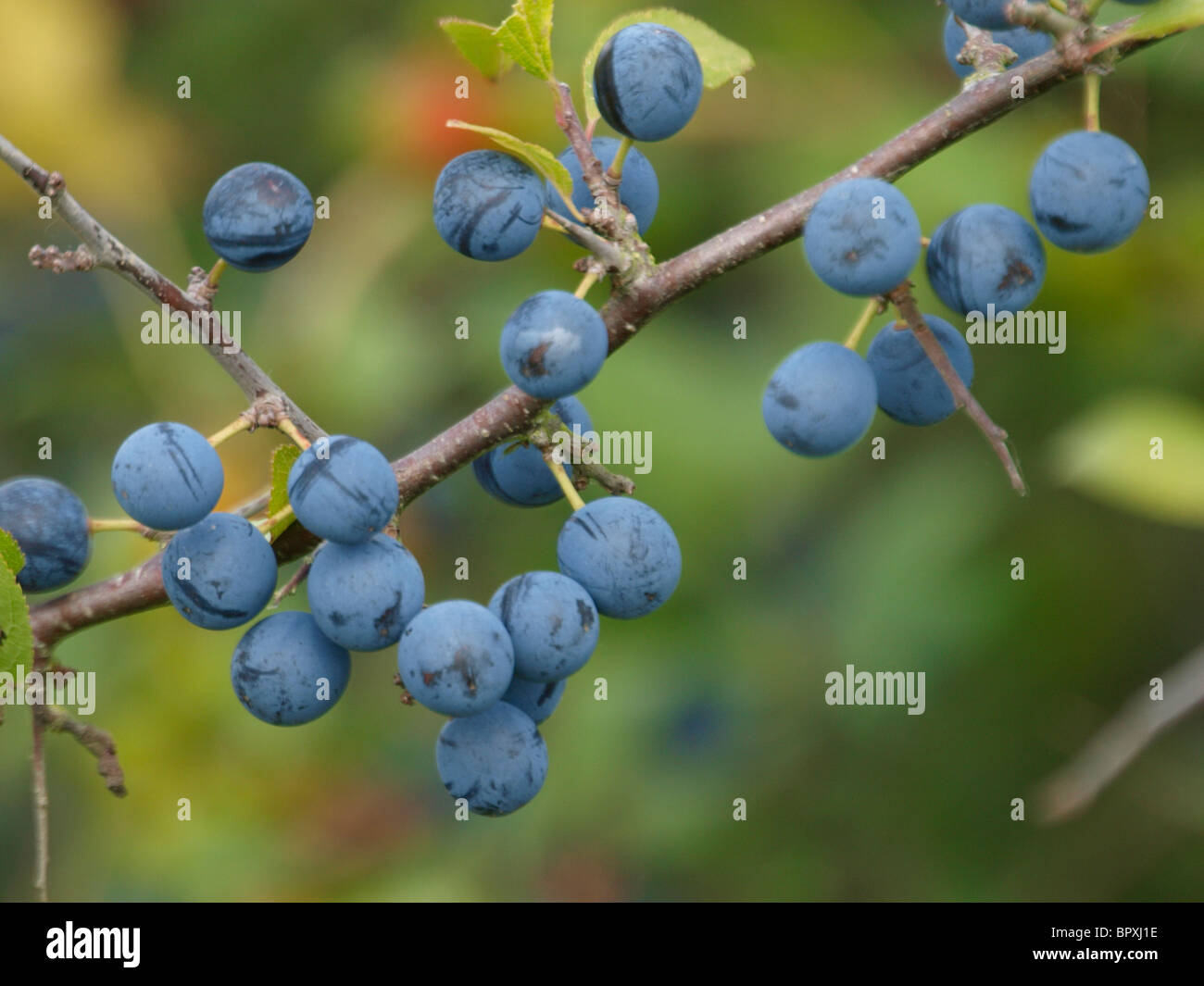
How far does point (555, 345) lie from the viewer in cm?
128

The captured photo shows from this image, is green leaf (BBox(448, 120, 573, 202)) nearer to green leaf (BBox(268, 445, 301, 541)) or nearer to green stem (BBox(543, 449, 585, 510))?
green stem (BBox(543, 449, 585, 510))

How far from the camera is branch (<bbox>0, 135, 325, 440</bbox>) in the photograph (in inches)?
48.1

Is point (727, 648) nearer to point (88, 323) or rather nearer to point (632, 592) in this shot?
point (632, 592)

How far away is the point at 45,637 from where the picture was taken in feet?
5.04

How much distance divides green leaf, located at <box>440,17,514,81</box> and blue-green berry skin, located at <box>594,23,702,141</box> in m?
0.14

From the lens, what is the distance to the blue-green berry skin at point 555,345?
1.29m

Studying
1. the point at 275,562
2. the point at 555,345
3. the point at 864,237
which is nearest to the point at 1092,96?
the point at 864,237

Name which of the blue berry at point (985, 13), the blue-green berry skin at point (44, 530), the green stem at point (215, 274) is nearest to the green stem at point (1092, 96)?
the blue berry at point (985, 13)

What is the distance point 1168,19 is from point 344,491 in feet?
3.21

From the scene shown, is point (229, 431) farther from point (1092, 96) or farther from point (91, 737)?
point (1092, 96)

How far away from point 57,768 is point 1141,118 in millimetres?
3253

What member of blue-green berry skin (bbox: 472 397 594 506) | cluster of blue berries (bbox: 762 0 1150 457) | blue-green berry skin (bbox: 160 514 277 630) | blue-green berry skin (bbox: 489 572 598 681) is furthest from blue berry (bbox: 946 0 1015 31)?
blue-green berry skin (bbox: 160 514 277 630)

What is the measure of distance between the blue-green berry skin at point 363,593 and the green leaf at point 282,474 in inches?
3.3
